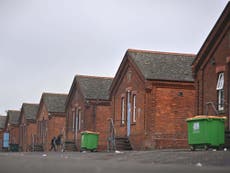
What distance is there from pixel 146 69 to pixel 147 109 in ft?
8.78

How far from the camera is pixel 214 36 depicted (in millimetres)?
32156

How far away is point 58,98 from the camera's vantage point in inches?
2557

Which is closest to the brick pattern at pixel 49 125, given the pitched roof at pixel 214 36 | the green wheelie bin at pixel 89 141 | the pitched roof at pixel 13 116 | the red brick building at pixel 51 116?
the red brick building at pixel 51 116

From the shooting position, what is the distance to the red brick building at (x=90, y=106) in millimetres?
50719

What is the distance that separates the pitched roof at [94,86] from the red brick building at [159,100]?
9.26 metres

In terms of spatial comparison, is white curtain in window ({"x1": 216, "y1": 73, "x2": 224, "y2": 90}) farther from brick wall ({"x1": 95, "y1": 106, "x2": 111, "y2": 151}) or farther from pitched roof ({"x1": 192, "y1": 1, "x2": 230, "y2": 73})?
brick wall ({"x1": 95, "y1": 106, "x2": 111, "y2": 151})

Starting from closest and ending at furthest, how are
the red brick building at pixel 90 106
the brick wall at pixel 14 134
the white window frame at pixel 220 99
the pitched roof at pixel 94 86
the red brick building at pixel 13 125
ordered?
the white window frame at pixel 220 99 < the red brick building at pixel 90 106 < the pitched roof at pixel 94 86 < the brick wall at pixel 14 134 < the red brick building at pixel 13 125

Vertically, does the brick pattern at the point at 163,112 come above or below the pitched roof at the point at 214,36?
below

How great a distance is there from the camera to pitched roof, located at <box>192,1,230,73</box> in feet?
101

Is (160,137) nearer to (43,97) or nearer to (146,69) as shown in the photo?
(146,69)

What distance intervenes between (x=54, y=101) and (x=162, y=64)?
82.4ft

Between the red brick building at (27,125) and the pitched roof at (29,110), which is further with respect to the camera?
the pitched roof at (29,110)

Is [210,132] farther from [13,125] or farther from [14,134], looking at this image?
[13,125]

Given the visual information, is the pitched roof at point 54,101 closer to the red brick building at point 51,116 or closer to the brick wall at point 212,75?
the red brick building at point 51,116
